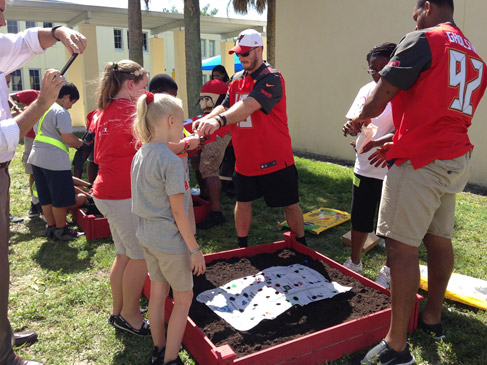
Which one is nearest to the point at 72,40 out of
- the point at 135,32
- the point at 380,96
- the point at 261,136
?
the point at 261,136

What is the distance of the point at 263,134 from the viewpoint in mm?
4004

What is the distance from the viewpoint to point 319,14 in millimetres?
11055

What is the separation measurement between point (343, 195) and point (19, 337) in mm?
5294

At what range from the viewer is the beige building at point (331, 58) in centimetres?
923

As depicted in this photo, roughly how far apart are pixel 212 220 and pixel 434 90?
3677 millimetres

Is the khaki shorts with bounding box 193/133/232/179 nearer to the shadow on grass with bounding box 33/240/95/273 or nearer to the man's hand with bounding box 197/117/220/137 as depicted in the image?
the shadow on grass with bounding box 33/240/95/273

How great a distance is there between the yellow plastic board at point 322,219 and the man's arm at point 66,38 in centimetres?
345

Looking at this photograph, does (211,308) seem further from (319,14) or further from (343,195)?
(319,14)

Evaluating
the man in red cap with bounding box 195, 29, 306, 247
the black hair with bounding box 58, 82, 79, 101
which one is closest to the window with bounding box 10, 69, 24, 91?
the black hair with bounding box 58, 82, 79, 101

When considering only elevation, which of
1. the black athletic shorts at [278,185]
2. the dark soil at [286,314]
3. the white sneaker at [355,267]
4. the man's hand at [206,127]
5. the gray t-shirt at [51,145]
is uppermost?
the man's hand at [206,127]

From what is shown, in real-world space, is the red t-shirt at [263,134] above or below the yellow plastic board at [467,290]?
above

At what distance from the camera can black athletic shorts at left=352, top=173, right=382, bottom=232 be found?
3.74 m

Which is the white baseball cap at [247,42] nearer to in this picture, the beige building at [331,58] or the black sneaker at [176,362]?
the black sneaker at [176,362]

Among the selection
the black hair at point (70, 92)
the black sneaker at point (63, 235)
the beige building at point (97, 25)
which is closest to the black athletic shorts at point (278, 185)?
the black sneaker at point (63, 235)
